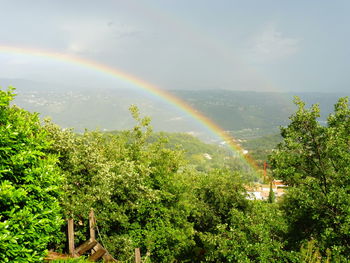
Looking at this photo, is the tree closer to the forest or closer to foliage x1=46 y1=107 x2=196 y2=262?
the forest

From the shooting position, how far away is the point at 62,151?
46.6 feet

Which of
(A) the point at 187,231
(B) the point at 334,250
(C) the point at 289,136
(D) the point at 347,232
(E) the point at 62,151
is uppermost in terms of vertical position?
(C) the point at 289,136

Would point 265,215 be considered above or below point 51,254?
above

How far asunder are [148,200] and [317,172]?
431 inches

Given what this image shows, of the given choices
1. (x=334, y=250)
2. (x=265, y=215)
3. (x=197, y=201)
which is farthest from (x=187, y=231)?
(x=334, y=250)

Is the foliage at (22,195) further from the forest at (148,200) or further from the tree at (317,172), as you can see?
the tree at (317,172)

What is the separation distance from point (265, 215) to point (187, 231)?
855 cm

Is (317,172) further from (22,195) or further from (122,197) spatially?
(22,195)

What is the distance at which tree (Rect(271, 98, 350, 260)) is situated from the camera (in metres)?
11.6

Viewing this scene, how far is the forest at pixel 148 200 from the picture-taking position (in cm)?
733

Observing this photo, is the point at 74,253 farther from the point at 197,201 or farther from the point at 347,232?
the point at 197,201

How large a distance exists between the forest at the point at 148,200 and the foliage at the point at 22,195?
0.03 meters

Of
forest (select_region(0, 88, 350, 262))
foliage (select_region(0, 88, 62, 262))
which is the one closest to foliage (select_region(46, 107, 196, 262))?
forest (select_region(0, 88, 350, 262))

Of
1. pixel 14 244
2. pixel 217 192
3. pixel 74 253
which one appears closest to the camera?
pixel 14 244
